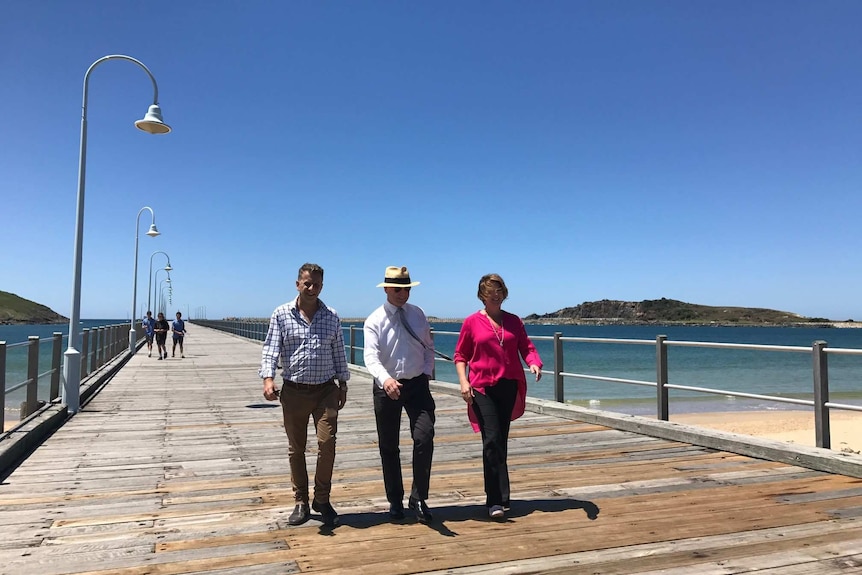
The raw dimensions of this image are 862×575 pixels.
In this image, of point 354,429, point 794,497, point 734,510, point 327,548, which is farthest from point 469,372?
point 354,429

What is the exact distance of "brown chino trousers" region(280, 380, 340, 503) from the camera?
4.19m

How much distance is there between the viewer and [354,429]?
26.3 ft

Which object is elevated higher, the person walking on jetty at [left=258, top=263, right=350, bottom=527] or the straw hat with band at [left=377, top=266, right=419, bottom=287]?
the straw hat with band at [left=377, top=266, right=419, bottom=287]

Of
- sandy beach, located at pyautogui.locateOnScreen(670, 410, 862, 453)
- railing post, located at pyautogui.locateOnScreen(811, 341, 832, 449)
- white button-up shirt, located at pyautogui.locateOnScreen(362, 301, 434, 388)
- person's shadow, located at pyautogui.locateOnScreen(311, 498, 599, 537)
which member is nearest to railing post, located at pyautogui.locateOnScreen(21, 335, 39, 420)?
person's shadow, located at pyautogui.locateOnScreen(311, 498, 599, 537)

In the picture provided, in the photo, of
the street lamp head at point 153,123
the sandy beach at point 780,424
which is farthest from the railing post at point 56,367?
the sandy beach at point 780,424

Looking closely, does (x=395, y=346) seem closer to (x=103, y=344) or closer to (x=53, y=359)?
(x=53, y=359)

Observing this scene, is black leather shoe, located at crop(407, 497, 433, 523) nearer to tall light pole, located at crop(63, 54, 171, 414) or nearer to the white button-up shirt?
the white button-up shirt

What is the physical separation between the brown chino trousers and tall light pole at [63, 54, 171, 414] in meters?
6.25

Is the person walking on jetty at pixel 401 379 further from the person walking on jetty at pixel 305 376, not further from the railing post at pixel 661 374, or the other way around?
the railing post at pixel 661 374

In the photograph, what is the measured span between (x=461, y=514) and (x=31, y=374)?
19.8 ft

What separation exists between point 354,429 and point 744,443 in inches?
172

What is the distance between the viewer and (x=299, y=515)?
13.8 feet

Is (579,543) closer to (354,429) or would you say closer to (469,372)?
(469,372)

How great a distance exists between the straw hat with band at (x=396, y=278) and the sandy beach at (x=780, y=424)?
47.0ft
